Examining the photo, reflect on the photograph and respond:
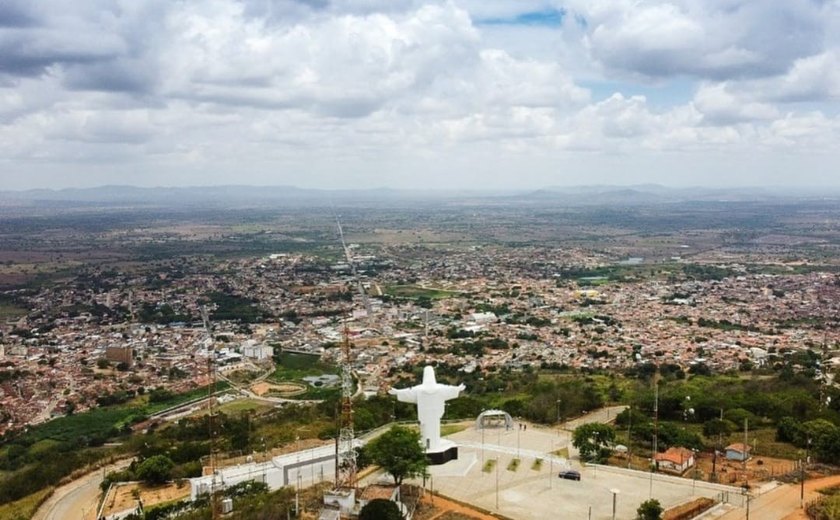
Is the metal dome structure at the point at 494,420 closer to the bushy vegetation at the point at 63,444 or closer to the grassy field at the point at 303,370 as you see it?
the grassy field at the point at 303,370

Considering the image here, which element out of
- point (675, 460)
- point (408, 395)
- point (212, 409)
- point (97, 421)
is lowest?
point (97, 421)

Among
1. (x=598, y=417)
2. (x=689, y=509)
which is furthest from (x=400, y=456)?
(x=598, y=417)

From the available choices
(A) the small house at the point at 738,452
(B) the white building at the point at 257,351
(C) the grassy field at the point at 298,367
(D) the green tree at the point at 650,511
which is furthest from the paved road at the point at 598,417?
(B) the white building at the point at 257,351

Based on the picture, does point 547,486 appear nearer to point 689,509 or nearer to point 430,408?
point 689,509

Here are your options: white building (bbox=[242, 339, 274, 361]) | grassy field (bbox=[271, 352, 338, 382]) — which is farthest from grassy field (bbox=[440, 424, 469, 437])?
white building (bbox=[242, 339, 274, 361])

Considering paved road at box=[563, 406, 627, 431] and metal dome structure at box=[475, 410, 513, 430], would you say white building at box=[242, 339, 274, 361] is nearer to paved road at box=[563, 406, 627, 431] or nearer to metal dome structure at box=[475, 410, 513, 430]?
metal dome structure at box=[475, 410, 513, 430]
